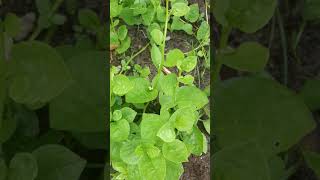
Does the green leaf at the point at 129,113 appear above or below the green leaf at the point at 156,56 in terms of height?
below

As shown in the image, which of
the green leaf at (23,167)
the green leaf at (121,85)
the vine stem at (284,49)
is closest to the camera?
the green leaf at (23,167)

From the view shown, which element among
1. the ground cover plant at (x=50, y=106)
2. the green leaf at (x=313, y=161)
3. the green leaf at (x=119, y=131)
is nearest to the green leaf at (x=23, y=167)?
the ground cover plant at (x=50, y=106)

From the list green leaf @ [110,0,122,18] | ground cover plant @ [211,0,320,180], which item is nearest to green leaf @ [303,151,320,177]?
ground cover plant @ [211,0,320,180]

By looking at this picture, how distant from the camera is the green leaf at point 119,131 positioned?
0.79 meters

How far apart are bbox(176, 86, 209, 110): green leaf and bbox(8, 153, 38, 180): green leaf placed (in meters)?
0.20

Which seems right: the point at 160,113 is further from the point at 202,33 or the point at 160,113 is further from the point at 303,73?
the point at 303,73

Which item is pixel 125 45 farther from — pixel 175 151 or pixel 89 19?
pixel 175 151

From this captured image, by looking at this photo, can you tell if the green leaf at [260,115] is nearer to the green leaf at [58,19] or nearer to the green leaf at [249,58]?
the green leaf at [249,58]

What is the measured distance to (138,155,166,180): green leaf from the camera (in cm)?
77

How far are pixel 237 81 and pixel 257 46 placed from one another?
6cm

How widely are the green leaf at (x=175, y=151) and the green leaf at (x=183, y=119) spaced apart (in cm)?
2

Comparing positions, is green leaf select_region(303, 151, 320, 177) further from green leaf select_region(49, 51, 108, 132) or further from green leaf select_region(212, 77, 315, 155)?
green leaf select_region(49, 51, 108, 132)

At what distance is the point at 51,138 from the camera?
0.80 metres

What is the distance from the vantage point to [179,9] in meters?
0.87
